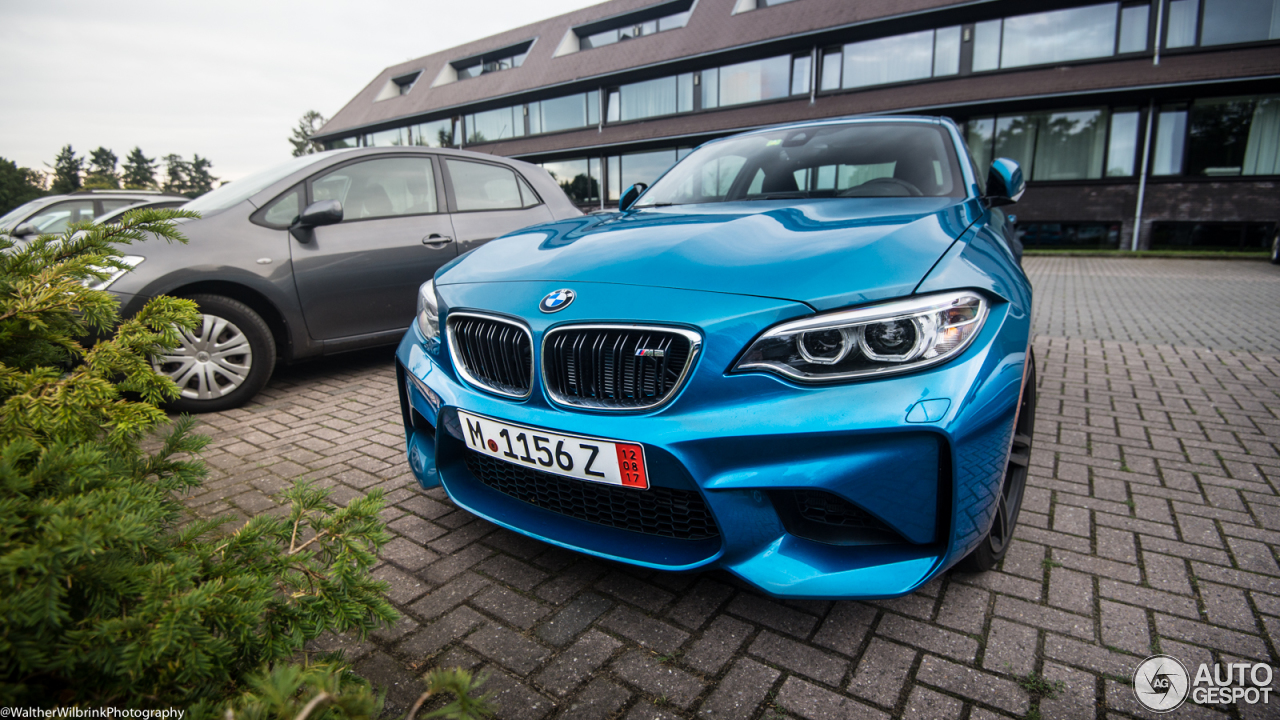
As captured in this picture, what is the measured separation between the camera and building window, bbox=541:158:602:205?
24.7 m

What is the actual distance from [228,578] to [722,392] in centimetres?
109

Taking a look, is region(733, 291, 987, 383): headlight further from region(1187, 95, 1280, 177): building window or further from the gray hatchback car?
region(1187, 95, 1280, 177): building window

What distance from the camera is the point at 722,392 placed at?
159 centimetres

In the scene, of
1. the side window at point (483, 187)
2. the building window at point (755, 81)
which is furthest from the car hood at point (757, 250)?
the building window at point (755, 81)

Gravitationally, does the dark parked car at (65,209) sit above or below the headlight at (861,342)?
above


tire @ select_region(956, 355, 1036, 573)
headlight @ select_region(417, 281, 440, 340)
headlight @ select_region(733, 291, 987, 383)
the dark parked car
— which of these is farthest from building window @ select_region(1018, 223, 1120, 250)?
the dark parked car

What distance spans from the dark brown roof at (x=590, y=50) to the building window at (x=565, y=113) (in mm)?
519

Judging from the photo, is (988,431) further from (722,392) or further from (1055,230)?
(1055,230)

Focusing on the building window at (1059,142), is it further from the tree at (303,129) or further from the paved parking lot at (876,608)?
the tree at (303,129)

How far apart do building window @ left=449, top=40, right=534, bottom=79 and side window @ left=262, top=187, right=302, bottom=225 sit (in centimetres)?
2619

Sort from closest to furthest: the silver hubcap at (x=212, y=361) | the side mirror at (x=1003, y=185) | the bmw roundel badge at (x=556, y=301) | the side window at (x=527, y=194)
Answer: the bmw roundel badge at (x=556, y=301) < the side mirror at (x=1003, y=185) < the silver hubcap at (x=212, y=361) < the side window at (x=527, y=194)

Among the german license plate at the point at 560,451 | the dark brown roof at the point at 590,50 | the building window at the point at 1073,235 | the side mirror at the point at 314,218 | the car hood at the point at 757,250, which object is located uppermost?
the dark brown roof at the point at 590,50

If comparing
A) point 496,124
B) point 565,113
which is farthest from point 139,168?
point 565,113

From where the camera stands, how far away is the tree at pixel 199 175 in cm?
8806
